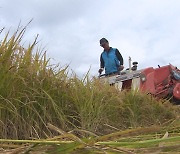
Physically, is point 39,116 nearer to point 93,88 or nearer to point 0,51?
point 0,51

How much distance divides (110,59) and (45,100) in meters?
3.87

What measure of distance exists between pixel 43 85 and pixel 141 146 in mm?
1897

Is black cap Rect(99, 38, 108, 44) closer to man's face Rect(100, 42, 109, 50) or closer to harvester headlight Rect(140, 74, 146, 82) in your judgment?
man's face Rect(100, 42, 109, 50)

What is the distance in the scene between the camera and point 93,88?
3225mm

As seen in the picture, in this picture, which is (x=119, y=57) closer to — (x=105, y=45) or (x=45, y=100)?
(x=105, y=45)

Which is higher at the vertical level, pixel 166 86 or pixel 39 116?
pixel 166 86

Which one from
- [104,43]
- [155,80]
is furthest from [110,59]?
[155,80]

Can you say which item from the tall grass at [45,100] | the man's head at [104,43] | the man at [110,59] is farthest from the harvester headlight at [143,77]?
the tall grass at [45,100]

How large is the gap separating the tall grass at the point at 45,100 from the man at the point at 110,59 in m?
2.88

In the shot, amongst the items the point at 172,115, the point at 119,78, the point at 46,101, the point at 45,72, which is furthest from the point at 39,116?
the point at 119,78

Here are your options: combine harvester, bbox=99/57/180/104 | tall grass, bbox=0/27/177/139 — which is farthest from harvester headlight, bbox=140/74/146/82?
tall grass, bbox=0/27/177/139

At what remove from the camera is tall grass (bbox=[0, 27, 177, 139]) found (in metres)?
2.38

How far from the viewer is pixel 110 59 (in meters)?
6.41

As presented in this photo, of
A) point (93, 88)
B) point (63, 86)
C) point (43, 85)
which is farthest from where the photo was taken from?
point (93, 88)
